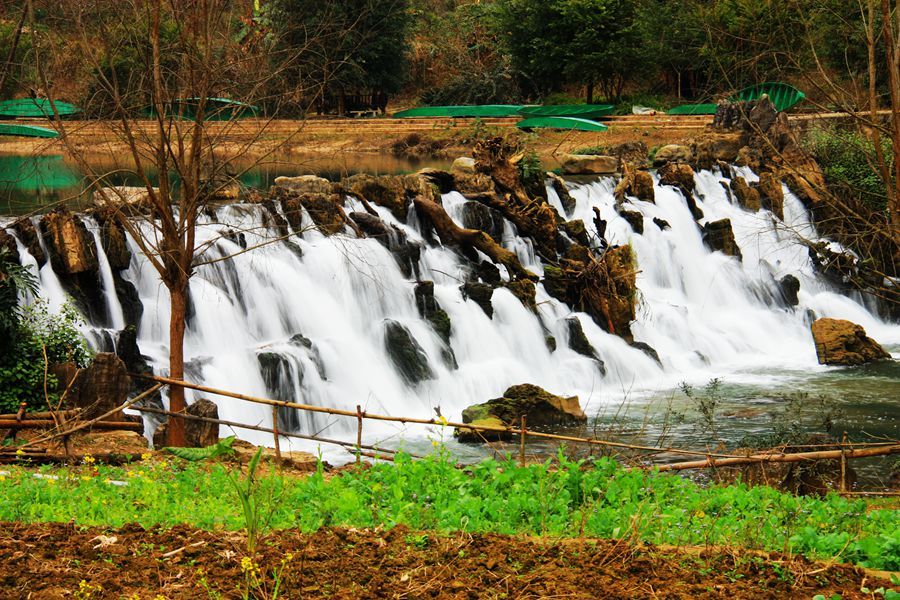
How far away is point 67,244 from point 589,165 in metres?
19.4

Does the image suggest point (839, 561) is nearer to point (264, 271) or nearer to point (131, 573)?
point (131, 573)

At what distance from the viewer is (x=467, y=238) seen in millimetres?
19297

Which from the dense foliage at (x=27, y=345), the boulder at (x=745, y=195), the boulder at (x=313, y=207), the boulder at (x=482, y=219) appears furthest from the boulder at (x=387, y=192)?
the boulder at (x=745, y=195)

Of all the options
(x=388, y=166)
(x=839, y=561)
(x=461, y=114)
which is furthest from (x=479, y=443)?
(x=461, y=114)

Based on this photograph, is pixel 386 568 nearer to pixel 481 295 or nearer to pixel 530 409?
pixel 530 409

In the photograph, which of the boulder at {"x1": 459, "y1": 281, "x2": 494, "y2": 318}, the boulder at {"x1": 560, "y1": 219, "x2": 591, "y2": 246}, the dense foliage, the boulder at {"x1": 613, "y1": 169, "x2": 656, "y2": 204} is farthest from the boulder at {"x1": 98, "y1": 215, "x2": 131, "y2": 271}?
the boulder at {"x1": 613, "y1": 169, "x2": 656, "y2": 204}

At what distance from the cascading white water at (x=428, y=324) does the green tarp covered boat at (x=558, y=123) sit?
1722cm

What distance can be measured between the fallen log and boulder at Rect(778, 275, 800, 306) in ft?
22.2

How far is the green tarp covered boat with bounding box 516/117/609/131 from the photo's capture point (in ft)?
131

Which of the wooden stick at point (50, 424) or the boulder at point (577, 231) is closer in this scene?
the wooden stick at point (50, 424)

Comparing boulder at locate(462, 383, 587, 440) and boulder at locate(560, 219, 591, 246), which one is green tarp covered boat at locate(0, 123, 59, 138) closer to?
boulder at locate(560, 219, 591, 246)

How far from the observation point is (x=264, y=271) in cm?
1608

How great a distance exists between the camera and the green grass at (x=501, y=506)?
6055mm

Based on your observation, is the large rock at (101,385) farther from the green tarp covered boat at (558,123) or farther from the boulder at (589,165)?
the green tarp covered boat at (558,123)
